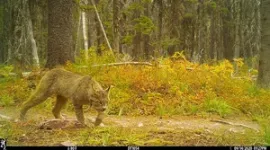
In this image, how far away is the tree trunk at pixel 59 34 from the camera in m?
12.9

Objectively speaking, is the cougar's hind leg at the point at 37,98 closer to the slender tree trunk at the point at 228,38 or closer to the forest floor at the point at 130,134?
the forest floor at the point at 130,134

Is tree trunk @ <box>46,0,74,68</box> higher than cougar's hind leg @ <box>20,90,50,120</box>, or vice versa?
tree trunk @ <box>46,0,74,68</box>

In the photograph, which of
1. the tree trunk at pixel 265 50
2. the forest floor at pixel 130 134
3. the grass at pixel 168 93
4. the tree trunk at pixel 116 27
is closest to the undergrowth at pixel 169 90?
the grass at pixel 168 93

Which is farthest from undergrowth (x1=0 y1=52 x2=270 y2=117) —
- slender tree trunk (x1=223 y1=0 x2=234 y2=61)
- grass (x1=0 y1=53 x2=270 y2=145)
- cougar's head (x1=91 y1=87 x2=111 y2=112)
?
slender tree trunk (x1=223 y1=0 x2=234 y2=61)

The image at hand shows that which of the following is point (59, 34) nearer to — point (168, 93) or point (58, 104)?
point (168, 93)

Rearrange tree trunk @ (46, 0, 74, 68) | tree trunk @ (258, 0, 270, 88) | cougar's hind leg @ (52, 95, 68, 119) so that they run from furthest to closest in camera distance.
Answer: tree trunk @ (46, 0, 74, 68) → tree trunk @ (258, 0, 270, 88) → cougar's hind leg @ (52, 95, 68, 119)

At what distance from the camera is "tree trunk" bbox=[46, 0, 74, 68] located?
12859 millimetres

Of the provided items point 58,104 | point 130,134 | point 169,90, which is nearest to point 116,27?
point 169,90

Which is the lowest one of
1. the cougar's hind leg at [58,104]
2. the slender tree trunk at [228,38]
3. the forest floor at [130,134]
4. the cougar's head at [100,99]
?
the forest floor at [130,134]

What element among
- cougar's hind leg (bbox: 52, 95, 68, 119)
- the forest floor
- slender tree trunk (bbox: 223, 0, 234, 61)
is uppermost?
slender tree trunk (bbox: 223, 0, 234, 61)

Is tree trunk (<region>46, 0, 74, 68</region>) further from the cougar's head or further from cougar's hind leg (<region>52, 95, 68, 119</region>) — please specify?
the cougar's head

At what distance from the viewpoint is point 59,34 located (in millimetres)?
12945

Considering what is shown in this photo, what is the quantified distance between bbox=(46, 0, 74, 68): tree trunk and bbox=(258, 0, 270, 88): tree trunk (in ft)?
19.3

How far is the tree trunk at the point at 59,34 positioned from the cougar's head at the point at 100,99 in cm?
615
